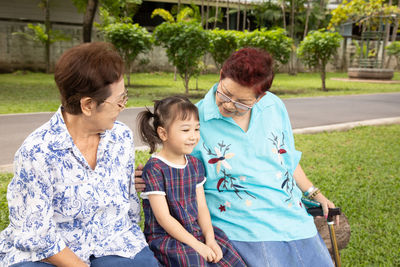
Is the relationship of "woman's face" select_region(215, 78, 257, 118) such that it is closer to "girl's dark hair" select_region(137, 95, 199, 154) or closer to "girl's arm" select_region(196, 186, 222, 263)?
"girl's dark hair" select_region(137, 95, 199, 154)

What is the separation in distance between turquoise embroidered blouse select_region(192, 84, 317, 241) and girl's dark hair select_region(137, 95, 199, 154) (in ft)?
0.81

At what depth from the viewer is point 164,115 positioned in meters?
2.06

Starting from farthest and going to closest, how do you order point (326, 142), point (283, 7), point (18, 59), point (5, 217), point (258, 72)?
point (283, 7) < point (18, 59) < point (326, 142) < point (5, 217) < point (258, 72)

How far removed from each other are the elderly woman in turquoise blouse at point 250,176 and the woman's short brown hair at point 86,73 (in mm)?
685

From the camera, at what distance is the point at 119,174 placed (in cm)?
196

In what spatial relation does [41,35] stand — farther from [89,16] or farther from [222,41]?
[222,41]

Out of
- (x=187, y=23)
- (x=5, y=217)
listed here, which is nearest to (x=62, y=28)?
(x=187, y=23)

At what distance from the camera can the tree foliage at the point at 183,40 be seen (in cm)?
1222

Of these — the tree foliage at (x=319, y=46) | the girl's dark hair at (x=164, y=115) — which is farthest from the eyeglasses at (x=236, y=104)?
the tree foliage at (x=319, y=46)

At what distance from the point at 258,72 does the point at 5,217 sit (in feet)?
8.96

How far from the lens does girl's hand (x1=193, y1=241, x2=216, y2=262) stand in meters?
1.96

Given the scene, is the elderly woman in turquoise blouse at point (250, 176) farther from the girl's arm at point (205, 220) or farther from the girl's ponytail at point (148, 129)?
the girl's ponytail at point (148, 129)

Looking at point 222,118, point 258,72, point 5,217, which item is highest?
point 258,72

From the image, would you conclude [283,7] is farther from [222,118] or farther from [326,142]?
[222,118]
